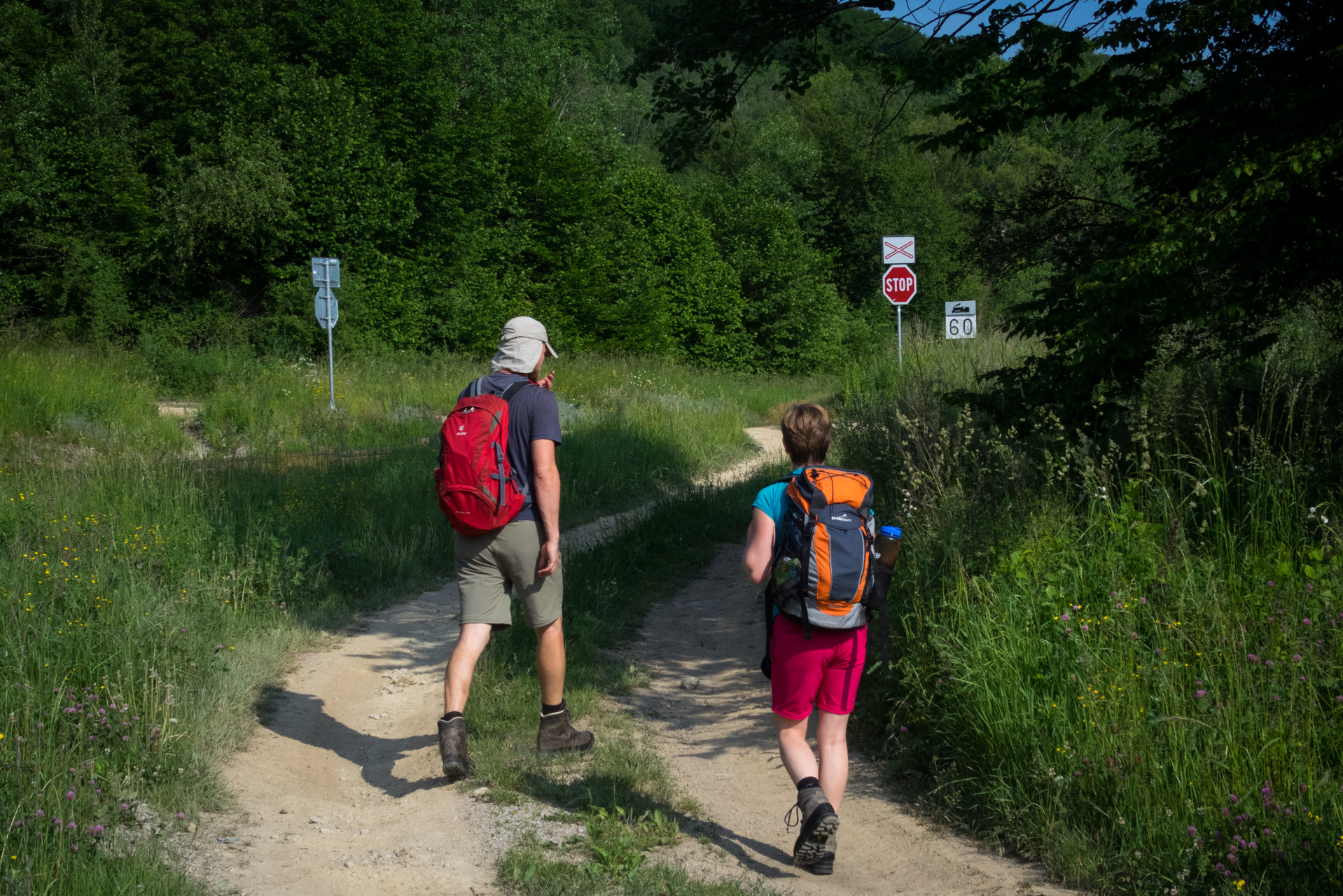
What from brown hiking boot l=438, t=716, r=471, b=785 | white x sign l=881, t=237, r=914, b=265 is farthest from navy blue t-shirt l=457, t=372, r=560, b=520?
white x sign l=881, t=237, r=914, b=265

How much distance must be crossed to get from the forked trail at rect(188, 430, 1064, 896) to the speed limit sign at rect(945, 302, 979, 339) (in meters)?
10.8

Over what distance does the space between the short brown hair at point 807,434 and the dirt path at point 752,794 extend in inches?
61.6

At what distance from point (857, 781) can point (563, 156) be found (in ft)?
103

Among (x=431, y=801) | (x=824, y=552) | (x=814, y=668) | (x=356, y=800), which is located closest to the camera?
(x=824, y=552)

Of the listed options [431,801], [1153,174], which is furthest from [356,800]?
[1153,174]

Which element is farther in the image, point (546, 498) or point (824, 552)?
point (546, 498)

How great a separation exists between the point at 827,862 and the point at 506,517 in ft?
6.25

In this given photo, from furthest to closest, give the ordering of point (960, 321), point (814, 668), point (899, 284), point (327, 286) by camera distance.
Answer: point (327, 286) → point (899, 284) → point (960, 321) → point (814, 668)

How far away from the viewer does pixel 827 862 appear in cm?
377

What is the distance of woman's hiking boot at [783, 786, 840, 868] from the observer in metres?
3.69

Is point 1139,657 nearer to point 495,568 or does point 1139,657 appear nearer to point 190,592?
point 495,568

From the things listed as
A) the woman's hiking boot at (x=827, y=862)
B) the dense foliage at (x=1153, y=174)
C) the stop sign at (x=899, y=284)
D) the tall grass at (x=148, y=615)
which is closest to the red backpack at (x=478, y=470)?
the tall grass at (x=148, y=615)

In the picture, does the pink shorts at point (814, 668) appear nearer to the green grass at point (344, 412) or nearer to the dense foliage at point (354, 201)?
the green grass at point (344, 412)

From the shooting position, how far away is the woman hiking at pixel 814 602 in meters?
3.65
